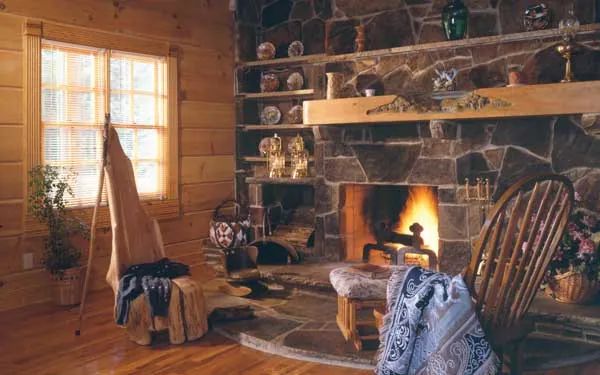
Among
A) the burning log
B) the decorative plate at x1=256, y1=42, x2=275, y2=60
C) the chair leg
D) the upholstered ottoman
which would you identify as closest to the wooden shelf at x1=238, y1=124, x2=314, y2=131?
the decorative plate at x1=256, y1=42, x2=275, y2=60

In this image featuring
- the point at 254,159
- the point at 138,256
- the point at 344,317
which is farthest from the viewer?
the point at 254,159

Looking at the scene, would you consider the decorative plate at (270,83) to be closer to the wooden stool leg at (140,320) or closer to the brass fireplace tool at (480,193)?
the brass fireplace tool at (480,193)

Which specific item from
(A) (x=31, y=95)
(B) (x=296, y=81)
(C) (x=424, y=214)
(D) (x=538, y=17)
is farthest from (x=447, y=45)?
(A) (x=31, y=95)

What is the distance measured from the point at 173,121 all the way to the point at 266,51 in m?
1.24

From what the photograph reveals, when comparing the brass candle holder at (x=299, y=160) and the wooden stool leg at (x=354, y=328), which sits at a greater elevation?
the brass candle holder at (x=299, y=160)

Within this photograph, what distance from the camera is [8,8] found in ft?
15.2

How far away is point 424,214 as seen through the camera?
210 inches

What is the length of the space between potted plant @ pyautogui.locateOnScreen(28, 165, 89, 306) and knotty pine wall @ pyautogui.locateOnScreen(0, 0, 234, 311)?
0.38 ft

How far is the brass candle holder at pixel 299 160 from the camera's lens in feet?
19.6

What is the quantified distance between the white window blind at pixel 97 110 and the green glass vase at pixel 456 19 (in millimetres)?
2579

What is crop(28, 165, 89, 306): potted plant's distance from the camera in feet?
15.5

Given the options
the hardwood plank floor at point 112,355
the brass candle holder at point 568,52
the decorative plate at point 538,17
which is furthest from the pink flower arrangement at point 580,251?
the hardwood plank floor at point 112,355

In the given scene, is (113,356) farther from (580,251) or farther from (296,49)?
(296,49)

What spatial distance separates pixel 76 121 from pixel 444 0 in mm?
3130
